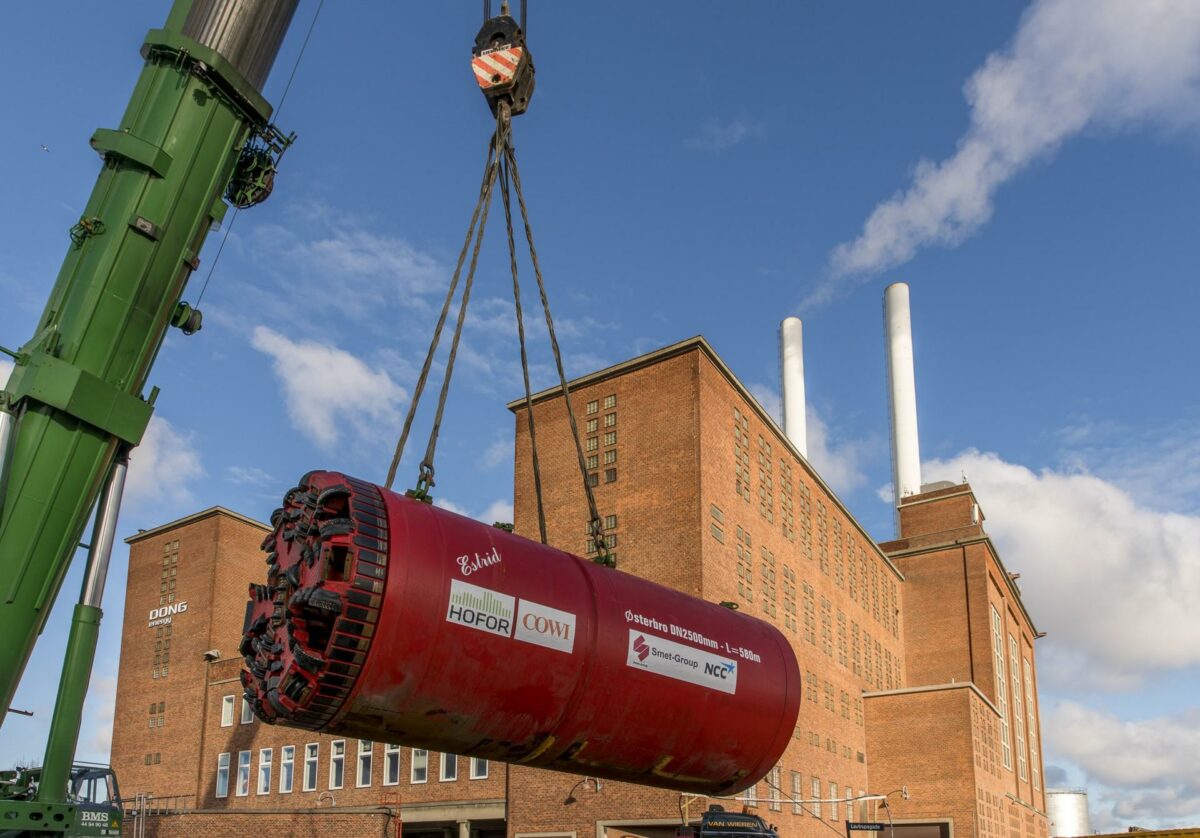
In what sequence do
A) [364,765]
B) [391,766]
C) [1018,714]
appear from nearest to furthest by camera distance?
[391,766] → [364,765] → [1018,714]

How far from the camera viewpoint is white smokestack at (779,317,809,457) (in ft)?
262

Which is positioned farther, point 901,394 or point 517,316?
point 901,394

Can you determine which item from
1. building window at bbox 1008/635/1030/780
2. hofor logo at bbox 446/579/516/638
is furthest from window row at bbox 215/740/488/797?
building window at bbox 1008/635/1030/780

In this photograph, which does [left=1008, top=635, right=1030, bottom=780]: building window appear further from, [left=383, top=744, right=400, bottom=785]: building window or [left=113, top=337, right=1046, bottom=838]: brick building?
[left=383, top=744, right=400, bottom=785]: building window

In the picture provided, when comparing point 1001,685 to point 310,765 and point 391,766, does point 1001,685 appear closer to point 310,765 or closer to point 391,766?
point 391,766

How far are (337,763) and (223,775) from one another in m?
7.42

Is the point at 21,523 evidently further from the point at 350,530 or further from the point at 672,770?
the point at 672,770

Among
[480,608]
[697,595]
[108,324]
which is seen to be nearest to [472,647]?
[480,608]

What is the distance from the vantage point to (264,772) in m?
42.0

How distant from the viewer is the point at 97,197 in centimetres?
1416

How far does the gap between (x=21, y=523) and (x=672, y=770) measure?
842 centimetres

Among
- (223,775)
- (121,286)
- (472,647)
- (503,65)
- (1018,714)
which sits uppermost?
(1018,714)

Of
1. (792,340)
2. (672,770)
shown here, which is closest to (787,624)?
(672,770)

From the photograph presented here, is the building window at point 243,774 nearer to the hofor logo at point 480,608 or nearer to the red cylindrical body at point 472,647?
the red cylindrical body at point 472,647
